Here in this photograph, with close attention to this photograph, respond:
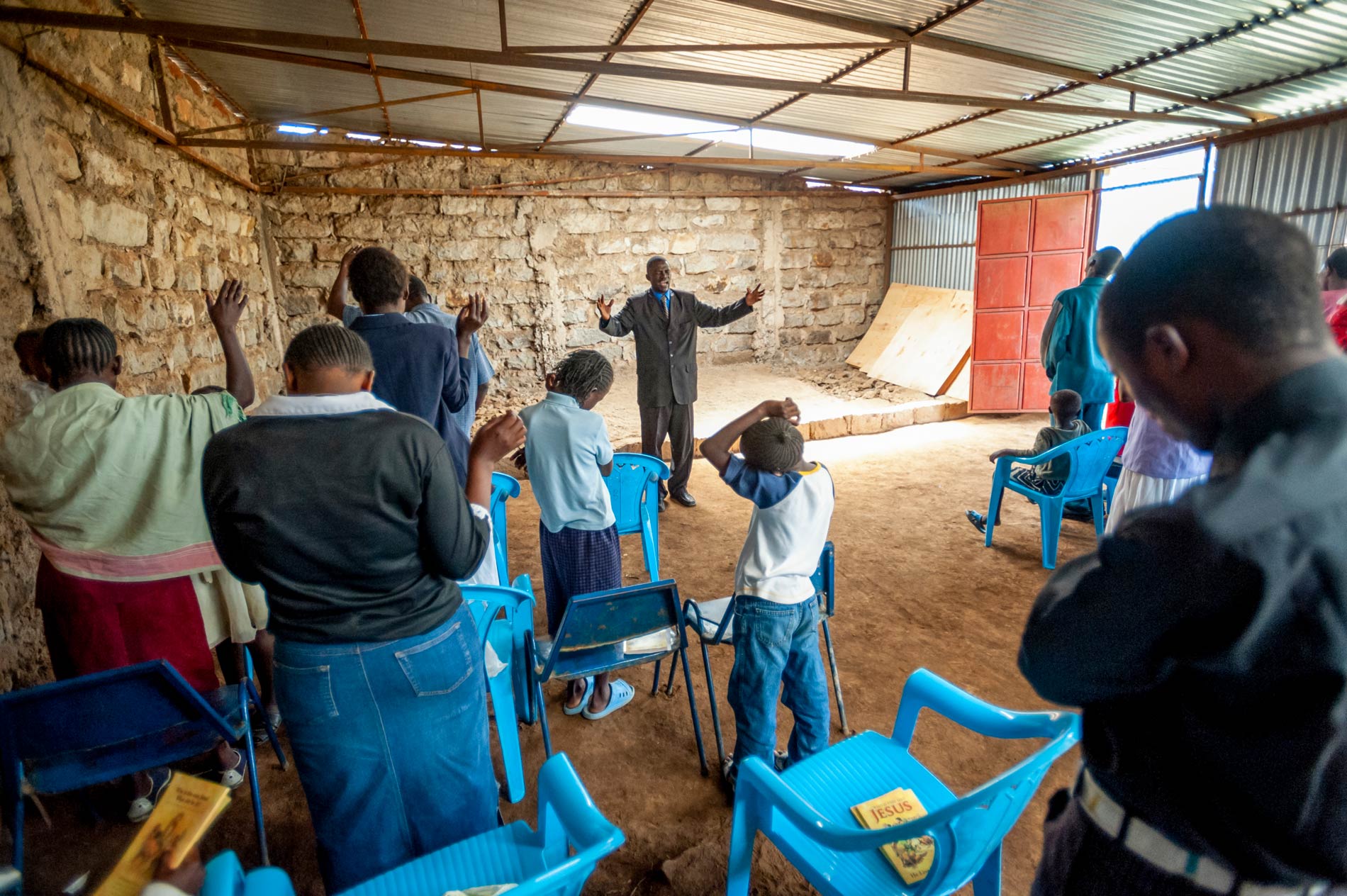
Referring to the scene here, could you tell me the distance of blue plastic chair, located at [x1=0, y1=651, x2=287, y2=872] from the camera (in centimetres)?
170

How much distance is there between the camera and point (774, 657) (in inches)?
84.2

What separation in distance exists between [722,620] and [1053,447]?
278 centimetres

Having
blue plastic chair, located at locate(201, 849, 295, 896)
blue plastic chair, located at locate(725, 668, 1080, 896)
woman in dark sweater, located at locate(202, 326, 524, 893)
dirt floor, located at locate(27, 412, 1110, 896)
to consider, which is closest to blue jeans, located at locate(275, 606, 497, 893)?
woman in dark sweater, located at locate(202, 326, 524, 893)

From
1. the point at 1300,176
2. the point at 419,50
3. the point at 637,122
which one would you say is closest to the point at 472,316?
the point at 419,50

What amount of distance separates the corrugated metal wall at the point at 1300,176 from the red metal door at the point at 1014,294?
171 cm

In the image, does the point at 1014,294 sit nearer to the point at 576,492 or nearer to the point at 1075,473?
the point at 1075,473

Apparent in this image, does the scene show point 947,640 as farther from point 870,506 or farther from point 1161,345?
point 1161,345

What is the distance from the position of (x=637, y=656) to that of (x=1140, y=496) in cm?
236

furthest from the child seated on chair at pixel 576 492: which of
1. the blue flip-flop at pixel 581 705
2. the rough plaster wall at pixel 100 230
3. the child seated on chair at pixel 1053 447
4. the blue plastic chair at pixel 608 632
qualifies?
the child seated on chair at pixel 1053 447

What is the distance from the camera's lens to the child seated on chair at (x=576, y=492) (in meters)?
2.75

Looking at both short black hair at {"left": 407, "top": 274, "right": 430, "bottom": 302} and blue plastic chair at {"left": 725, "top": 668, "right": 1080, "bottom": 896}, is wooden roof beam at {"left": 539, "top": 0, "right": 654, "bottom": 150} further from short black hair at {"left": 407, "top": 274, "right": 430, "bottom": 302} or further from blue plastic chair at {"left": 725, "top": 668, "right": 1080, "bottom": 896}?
blue plastic chair at {"left": 725, "top": 668, "right": 1080, "bottom": 896}

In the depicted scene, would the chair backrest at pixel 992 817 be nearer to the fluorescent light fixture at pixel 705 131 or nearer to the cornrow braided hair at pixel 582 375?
the cornrow braided hair at pixel 582 375

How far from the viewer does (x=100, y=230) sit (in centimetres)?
374

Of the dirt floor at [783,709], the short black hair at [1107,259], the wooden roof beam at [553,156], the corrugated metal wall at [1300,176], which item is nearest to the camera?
the dirt floor at [783,709]
